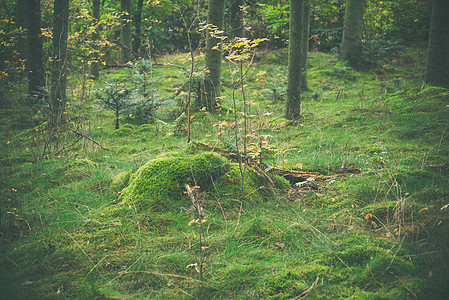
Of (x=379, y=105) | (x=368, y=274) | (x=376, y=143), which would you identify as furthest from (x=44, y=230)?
(x=379, y=105)

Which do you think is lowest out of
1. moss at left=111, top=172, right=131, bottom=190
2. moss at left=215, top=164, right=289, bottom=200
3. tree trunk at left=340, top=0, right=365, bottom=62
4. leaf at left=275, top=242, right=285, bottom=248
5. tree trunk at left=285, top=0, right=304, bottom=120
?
leaf at left=275, top=242, right=285, bottom=248

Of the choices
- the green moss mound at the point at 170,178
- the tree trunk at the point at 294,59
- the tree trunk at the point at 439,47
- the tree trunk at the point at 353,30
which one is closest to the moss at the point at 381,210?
the green moss mound at the point at 170,178

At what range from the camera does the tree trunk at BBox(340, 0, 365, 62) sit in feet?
41.5

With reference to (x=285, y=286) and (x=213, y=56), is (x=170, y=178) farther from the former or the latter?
(x=213, y=56)

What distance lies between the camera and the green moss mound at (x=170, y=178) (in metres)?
3.62

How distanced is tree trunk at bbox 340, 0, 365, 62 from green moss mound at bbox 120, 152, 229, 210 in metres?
11.7

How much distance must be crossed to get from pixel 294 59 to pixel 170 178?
16.1 feet

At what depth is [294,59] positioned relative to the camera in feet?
23.5

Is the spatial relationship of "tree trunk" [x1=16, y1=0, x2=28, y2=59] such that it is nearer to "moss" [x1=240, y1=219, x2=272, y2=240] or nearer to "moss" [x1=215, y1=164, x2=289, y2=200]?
"moss" [x1=215, y1=164, x2=289, y2=200]

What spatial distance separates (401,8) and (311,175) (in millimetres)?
15672

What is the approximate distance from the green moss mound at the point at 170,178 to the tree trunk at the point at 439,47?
22.3 feet

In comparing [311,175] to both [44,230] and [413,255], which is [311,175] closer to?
[413,255]

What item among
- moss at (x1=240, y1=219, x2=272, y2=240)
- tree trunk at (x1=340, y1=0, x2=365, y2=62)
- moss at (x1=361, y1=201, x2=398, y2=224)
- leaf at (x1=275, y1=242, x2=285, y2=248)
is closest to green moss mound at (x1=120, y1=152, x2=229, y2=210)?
moss at (x1=240, y1=219, x2=272, y2=240)

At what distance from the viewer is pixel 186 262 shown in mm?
2721
